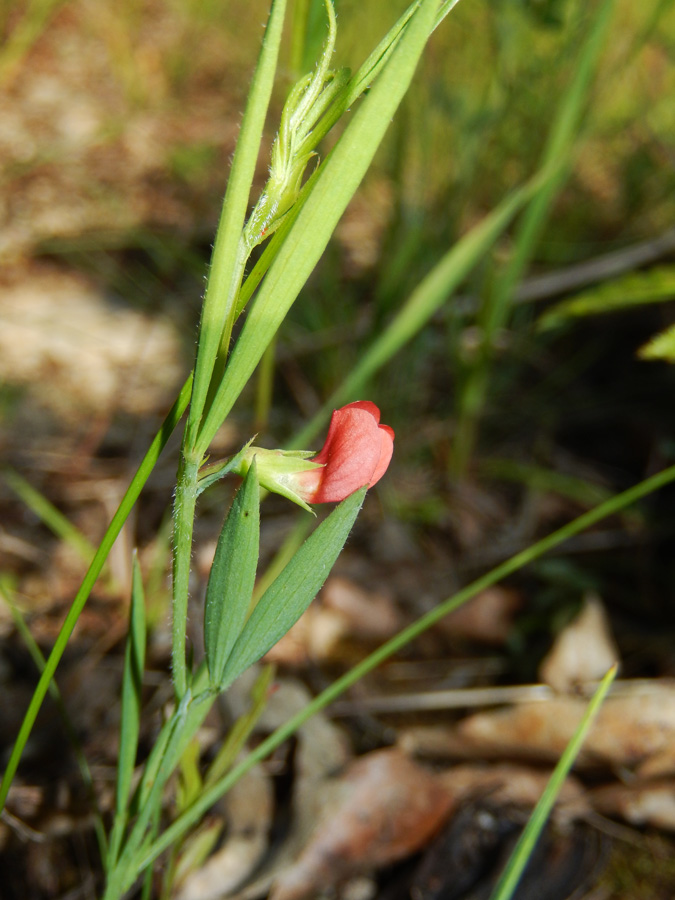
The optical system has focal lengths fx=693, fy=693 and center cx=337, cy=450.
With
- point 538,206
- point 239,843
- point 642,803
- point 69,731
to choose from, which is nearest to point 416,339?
point 538,206

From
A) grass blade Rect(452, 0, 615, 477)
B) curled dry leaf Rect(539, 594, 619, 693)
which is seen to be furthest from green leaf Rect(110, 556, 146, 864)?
grass blade Rect(452, 0, 615, 477)

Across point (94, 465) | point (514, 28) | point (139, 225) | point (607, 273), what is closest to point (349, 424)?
point (94, 465)

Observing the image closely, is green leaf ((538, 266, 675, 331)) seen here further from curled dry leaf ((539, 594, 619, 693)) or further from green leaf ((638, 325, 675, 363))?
curled dry leaf ((539, 594, 619, 693))

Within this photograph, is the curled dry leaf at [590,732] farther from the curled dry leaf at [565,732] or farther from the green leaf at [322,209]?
the green leaf at [322,209]

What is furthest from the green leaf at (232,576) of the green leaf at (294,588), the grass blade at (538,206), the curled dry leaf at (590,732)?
the grass blade at (538,206)

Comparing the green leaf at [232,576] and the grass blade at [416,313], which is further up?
the green leaf at [232,576]

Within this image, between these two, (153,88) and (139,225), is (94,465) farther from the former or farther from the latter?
(153,88)
